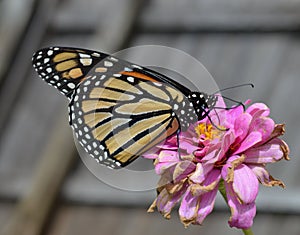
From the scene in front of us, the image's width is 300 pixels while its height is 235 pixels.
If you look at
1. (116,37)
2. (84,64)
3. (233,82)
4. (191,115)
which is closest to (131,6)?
(116,37)

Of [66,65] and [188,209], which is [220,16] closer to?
[66,65]

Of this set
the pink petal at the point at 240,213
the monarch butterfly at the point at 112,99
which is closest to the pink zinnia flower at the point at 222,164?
the pink petal at the point at 240,213

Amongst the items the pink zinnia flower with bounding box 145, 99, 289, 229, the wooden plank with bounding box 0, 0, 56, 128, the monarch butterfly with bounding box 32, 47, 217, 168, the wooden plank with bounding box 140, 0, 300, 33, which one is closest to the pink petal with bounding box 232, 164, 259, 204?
the pink zinnia flower with bounding box 145, 99, 289, 229

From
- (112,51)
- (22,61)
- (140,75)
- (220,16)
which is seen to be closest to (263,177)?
(140,75)

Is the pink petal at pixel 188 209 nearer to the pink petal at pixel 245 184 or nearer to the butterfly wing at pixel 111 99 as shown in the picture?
the pink petal at pixel 245 184

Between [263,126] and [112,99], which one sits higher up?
[263,126]

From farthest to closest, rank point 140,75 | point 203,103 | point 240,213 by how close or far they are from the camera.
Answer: point 140,75 → point 203,103 → point 240,213

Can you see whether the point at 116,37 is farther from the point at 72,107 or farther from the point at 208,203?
the point at 208,203
